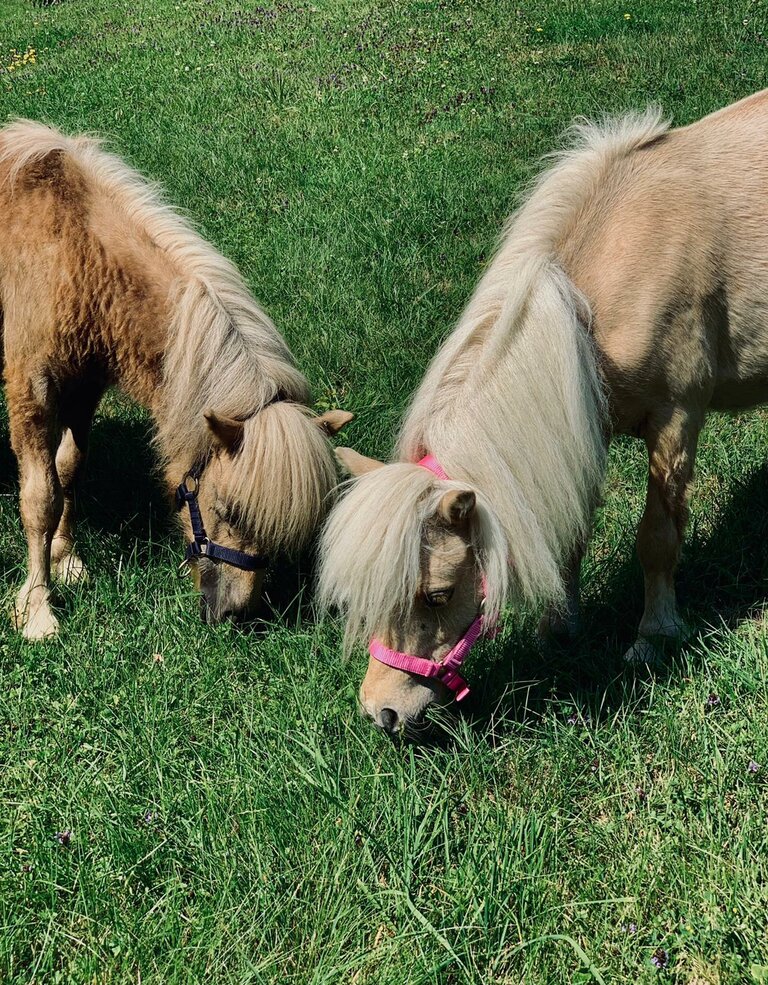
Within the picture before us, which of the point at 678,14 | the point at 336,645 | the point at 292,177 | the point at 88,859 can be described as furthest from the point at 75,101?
the point at 88,859

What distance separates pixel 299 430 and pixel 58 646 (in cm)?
150

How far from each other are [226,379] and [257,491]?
0.55 meters

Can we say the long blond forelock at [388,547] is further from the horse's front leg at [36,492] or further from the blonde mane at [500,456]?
the horse's front leg at [36,492]

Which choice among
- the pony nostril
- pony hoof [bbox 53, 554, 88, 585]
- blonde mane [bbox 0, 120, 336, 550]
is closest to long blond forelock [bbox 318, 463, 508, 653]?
the pony nostril

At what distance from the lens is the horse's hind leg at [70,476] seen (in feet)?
15.9

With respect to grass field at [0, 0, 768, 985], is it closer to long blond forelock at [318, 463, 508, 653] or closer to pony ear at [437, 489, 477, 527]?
long blond forelock at [318, 463, 508, 653]

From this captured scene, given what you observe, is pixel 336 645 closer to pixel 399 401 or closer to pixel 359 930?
pixel 359 930

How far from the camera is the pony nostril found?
3115mm

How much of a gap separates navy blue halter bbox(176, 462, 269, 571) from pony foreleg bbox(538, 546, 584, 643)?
4.10ft

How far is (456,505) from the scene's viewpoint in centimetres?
288

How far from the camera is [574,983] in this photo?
255 cm

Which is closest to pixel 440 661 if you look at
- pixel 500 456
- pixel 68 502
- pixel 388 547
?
pixel 388 547

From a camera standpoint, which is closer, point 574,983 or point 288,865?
point 574,983

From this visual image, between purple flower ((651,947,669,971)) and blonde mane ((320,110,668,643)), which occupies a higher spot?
blonde mane ((320,110,668,643))
